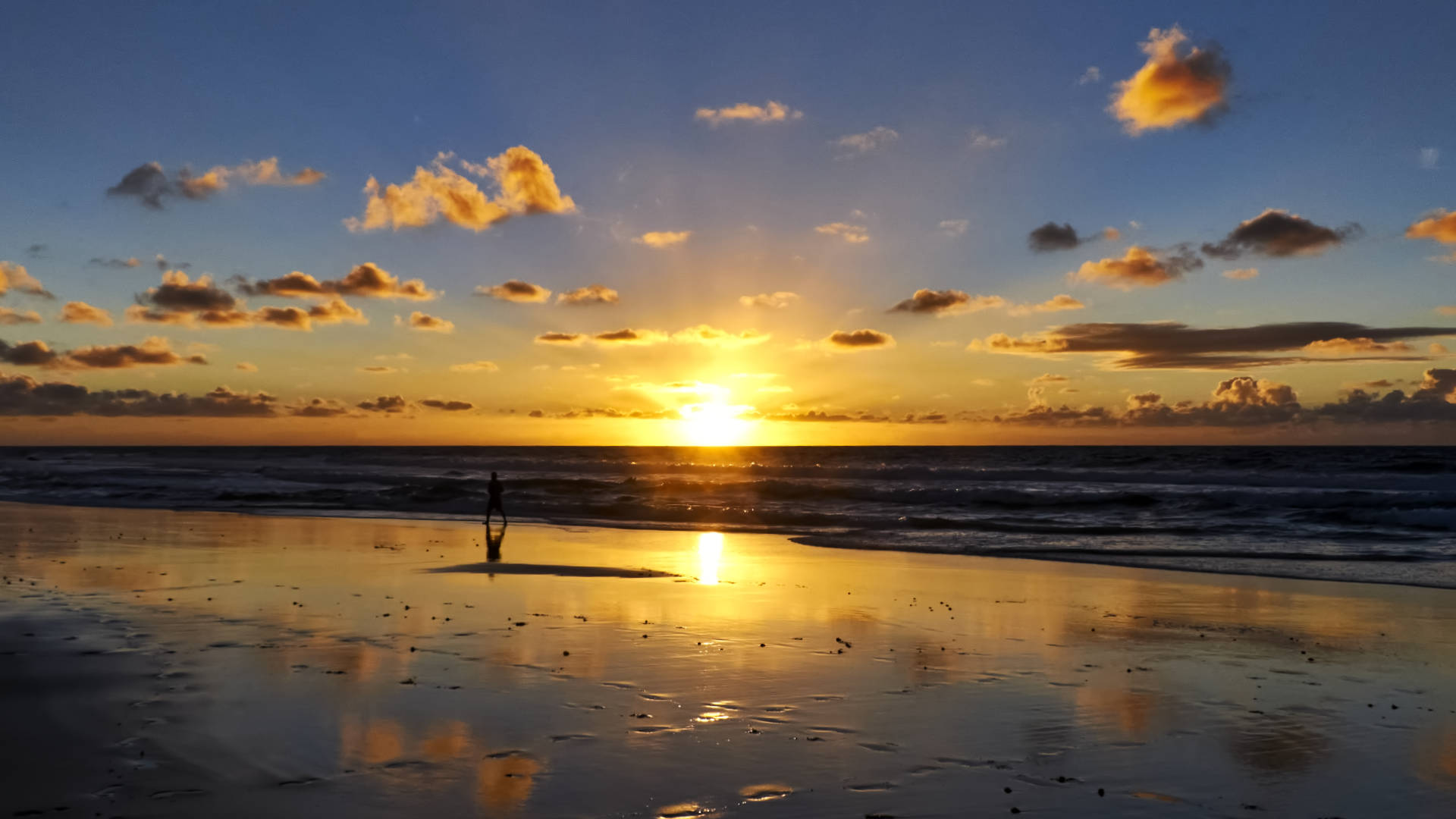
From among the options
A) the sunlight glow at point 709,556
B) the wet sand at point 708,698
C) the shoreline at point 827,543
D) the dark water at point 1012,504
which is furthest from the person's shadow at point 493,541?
the dark water at point 1012,504

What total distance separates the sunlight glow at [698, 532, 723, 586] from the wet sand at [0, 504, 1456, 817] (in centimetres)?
60

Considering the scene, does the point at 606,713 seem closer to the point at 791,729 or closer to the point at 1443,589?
the point at 791,729

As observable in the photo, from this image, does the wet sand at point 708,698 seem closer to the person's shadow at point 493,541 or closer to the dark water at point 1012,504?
the person's shadow at point 493,541

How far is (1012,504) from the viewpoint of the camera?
47.3 meters

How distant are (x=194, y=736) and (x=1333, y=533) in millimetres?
34355

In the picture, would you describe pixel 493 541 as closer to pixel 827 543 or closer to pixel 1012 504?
Result: pixel 827 543

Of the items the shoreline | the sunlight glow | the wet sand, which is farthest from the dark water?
the wet sand

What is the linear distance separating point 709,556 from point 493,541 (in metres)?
7.12

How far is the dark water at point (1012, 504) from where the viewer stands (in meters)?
26.5

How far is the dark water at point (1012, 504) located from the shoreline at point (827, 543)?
166mm

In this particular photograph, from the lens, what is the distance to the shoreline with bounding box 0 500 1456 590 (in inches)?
843

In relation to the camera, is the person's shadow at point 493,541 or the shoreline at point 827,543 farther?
the person's shadow at point 493,541

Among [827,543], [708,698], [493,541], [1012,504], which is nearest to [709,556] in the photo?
[827,543]

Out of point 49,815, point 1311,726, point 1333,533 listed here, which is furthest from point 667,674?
point 1333,533
